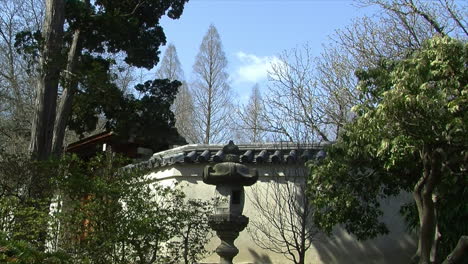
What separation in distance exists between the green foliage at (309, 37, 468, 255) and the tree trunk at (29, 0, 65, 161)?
19.5 ft

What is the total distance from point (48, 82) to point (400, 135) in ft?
26.3

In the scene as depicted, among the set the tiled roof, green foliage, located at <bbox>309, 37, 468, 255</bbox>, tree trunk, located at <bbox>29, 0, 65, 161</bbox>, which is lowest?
green foliage, located at <bbox>309, 37, 468, 255</bbox>

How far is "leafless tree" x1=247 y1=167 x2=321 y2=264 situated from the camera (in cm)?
1059

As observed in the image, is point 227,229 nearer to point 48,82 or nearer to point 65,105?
point 48,82

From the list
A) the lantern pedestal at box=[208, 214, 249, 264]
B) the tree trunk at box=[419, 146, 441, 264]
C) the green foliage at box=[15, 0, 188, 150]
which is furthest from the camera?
the green foliage at box=[15, 0, 188, 150]

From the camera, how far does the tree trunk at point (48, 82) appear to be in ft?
37.4

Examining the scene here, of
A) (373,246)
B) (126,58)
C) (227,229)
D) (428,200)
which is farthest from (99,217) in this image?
(126,58)

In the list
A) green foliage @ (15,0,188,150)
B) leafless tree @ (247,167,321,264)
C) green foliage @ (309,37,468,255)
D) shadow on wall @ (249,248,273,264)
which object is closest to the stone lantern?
green foliage @ (309,37,468,255)

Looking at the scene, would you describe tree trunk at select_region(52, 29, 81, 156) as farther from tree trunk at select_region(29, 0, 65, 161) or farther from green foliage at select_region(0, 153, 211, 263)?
green foliage at select_region(0, 153, 211, 263)

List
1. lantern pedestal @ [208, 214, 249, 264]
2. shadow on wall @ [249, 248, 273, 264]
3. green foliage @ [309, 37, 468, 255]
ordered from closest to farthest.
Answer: green foliage @ [309, 37, 468, 255], lantern pedestal @ [208, 214, 249, 264], shadow on wall @ [249, 248, 273, 264]

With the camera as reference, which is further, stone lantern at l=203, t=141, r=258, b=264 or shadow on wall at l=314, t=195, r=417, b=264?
shadow on wall at l=314, t=195, r=417, b=264

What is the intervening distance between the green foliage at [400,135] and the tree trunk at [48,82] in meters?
5.94

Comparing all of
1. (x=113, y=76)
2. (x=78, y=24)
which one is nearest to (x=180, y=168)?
(x=113, y=76)

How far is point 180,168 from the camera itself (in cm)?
1189
